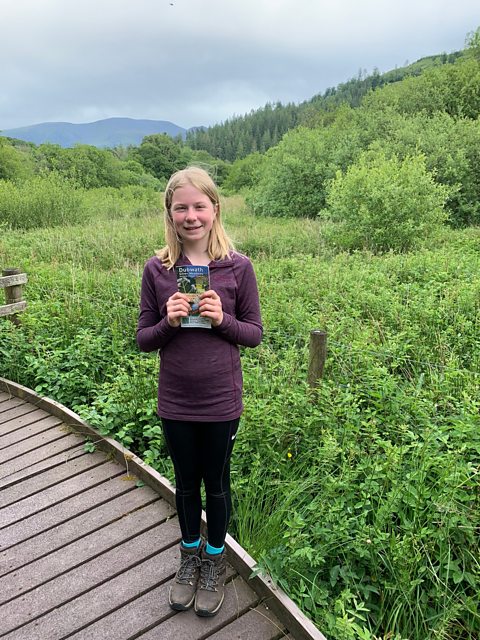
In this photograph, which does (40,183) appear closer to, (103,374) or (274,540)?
(103,374)

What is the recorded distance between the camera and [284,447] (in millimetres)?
3174

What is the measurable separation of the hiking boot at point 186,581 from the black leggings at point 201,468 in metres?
0.09

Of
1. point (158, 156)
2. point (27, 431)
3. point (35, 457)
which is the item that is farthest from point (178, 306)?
point (158, 156)

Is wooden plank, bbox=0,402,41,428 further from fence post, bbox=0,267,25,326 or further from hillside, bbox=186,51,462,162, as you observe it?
hillside, bbox=186,51,462,162

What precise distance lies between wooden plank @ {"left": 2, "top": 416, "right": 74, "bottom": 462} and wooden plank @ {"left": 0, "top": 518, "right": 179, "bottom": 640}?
1.35 metres

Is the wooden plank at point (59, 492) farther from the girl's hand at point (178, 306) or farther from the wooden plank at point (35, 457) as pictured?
the girl's hand at point (178, 306)

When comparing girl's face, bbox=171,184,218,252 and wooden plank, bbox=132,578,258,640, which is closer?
girl's face, bbox=171,184,218,252

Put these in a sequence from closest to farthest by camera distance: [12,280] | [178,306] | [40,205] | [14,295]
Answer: [178,306] → [12,280] → [14,295] → [40,205]

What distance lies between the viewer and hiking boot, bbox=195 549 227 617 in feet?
7.07

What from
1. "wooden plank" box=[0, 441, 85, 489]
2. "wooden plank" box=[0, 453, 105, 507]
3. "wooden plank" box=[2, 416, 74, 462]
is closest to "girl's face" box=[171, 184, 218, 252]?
"wooden plank" box=[0, 453, 105, 507]

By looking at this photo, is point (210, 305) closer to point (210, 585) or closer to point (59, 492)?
point (210, 585)

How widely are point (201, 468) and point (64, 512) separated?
1318 millimetres

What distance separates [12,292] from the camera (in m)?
5.09

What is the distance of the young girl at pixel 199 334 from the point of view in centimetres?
192
